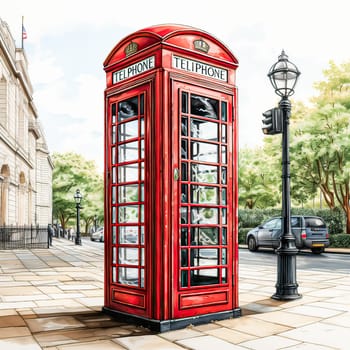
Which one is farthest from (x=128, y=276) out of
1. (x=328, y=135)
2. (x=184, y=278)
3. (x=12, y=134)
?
(x=12, y=134)

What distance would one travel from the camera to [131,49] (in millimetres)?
6203

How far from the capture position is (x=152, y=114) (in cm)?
570

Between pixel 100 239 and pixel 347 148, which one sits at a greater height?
pixel 347 148

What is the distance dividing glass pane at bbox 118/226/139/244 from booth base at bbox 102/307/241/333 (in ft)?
2.94

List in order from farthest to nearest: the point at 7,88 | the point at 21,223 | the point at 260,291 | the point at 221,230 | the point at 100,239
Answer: the point at 100,239 < the point at 21,223 < the point at 7,88 < the point at 260,291 < the point at 221,230

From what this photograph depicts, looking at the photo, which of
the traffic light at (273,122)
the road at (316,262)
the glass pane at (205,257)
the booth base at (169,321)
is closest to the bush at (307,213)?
the road at (316,262)

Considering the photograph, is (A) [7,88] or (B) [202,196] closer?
(B) [202,196]

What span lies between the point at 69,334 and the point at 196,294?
1542 millimetres

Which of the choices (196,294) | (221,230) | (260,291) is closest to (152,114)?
(221,230)

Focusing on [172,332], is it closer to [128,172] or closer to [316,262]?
[128,172]

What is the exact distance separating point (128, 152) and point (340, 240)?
21814mm

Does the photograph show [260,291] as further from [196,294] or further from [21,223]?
[21,223]

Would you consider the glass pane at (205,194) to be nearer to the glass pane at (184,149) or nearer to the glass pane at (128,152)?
the glass pane at (184,149)

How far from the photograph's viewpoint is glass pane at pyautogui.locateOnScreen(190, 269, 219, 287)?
6.07m
